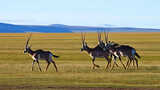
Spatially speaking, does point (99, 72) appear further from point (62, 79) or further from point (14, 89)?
point (14, 89)

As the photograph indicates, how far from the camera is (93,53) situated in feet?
103

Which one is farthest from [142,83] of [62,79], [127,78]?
[62,79]

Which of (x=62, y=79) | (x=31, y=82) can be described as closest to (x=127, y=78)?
(x=62, y=79)

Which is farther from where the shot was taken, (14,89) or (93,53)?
(93,53)

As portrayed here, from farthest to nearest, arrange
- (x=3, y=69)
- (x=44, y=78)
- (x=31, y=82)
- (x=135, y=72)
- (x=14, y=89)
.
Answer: (x=3, y=69), (x=135, y=72), (x=44, y=78), (x=31, y=82), (x=14, y=89)

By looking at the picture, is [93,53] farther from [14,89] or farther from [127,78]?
[14,89]

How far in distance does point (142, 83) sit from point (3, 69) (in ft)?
35.3

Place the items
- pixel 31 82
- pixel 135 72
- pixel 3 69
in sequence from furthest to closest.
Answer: pixel 3 69
pixel 135 72
pixel 31 82

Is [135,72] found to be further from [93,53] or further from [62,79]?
[62,79]

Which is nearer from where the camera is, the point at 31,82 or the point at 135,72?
the point at 31,82

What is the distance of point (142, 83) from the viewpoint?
77.4 ft

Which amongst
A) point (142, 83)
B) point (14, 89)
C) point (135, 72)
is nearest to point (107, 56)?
point (135, 72)

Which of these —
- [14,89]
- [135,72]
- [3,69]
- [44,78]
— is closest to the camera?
[14,89]

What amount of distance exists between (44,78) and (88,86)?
373 centimetres
